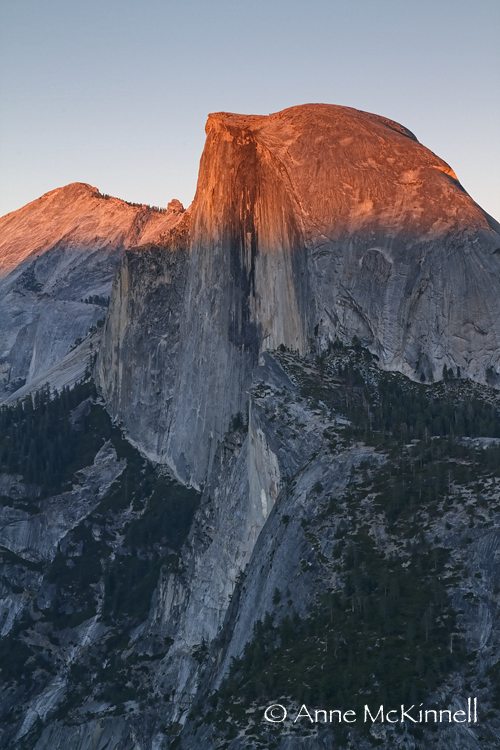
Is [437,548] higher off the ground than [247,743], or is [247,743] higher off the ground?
[437,548]

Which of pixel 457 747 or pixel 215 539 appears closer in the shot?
pixel 457 747

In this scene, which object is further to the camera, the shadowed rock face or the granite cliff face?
the shadowed rock face

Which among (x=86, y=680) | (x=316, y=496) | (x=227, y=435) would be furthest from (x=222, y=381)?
(x=316, y=496)

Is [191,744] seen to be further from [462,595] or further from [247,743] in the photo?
[462,595]

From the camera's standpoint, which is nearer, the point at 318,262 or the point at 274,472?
the point at 274,472

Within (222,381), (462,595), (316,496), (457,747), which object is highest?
(222,381)

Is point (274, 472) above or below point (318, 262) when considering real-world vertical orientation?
below

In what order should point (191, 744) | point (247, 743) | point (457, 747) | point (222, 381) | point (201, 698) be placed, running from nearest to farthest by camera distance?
1. point (457, 747)
2. point (247, 743)
3. point (191, 744)
4. point (201, 698)
5. point (222, 381)

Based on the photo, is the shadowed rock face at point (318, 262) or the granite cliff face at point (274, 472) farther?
the shadowed rock face at point (318, 262)
